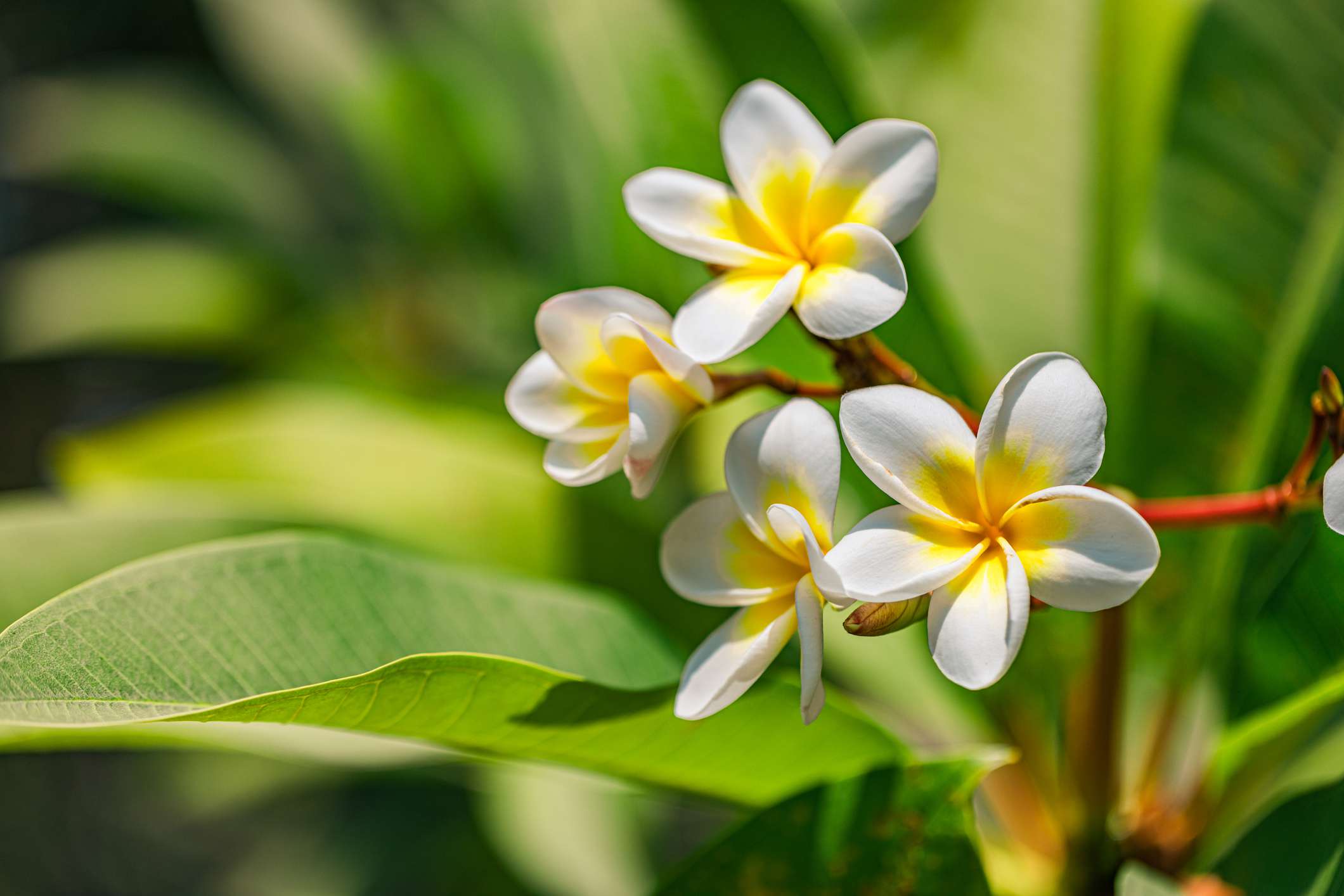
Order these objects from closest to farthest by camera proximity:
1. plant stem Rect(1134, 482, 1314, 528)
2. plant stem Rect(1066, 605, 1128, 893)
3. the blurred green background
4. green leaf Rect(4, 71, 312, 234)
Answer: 1. plant stem Rect(1134, 482, 1314, 528)
2. plant stem Rect(1066, 605, 1128, 893)
3. the blurred green background
4. green leaf Rect(4, 71, 312, 234)

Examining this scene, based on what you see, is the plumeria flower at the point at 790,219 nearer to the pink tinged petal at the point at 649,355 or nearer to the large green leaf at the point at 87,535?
the pink tinged petal at the point at 649,355

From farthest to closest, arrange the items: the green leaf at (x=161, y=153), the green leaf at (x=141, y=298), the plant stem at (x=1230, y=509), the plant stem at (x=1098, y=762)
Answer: the green leaf at (x=161, y=153)
the green leaf at (x=141, y=298)
the plant stem at (x=1098, y=762)
the plant stem at (x=1230, y=509)

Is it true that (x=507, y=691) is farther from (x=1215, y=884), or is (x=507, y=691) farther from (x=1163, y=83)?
(x=1163, y=83)

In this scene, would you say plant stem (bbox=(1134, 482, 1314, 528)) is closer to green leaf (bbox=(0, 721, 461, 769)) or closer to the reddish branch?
the reddish branch

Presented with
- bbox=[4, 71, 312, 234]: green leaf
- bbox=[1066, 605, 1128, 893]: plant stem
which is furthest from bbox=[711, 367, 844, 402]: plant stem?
bbox=[4, 71, 312, 234]: green leaf

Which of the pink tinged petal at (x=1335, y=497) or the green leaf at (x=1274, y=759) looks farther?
the green leaf at (x=1274, y=759)

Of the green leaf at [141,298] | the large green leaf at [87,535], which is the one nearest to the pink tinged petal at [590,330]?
the large green leaf at [87,535]

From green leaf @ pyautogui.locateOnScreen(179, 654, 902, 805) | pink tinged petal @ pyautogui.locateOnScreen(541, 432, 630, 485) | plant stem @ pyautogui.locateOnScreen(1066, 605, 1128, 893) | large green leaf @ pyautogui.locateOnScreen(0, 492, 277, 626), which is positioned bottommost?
plant stem @ pyautogui.locateOnScreen(1066, 605, 1128, 893)

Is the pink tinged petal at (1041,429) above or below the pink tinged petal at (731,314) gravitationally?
below
